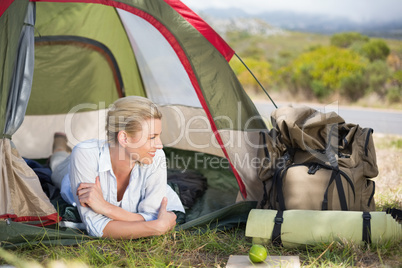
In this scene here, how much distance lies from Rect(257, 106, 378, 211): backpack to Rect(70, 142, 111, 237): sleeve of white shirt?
979 mm

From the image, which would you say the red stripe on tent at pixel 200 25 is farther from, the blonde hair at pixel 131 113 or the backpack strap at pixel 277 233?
the backpack strap at pixel 277 233

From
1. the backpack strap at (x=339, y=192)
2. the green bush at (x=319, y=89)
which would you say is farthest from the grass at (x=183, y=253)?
the green bush at (x=319, y=89)

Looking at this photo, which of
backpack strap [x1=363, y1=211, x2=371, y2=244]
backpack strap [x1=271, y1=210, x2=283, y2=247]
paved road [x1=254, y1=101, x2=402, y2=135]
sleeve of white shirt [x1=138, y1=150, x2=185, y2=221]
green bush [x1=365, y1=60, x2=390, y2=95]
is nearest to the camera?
backpack strap [x1=363, y1=211, x2=371, y2=244]

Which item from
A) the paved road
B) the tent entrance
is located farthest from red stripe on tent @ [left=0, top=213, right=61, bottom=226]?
the paved road

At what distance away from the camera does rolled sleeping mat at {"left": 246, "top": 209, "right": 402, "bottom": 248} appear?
2289mm

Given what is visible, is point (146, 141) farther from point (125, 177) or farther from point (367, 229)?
point (367, 229)

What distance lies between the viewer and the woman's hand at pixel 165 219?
2438 mm

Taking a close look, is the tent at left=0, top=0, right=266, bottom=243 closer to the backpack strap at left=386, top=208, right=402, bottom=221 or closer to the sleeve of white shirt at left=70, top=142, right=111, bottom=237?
the sleeve of white shirt at left=70, top=142, right=111, bottom=237

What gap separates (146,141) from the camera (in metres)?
2.36

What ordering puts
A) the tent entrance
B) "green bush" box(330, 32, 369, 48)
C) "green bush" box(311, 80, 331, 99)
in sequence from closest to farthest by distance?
the tent entrance < "green bush" box(311, 80, 331, 99) < "green bush" box(330, 32, 369, 48)

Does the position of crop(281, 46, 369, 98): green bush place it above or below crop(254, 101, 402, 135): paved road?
above

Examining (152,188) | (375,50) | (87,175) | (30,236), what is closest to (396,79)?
(375,50)

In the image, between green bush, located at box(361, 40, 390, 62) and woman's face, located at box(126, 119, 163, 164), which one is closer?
woman's face, located at box(126, 119, 163, 164)

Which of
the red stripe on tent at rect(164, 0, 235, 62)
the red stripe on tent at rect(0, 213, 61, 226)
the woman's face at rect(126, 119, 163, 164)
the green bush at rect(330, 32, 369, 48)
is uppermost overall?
the green bush at rect(330, 32, 369, 48)
